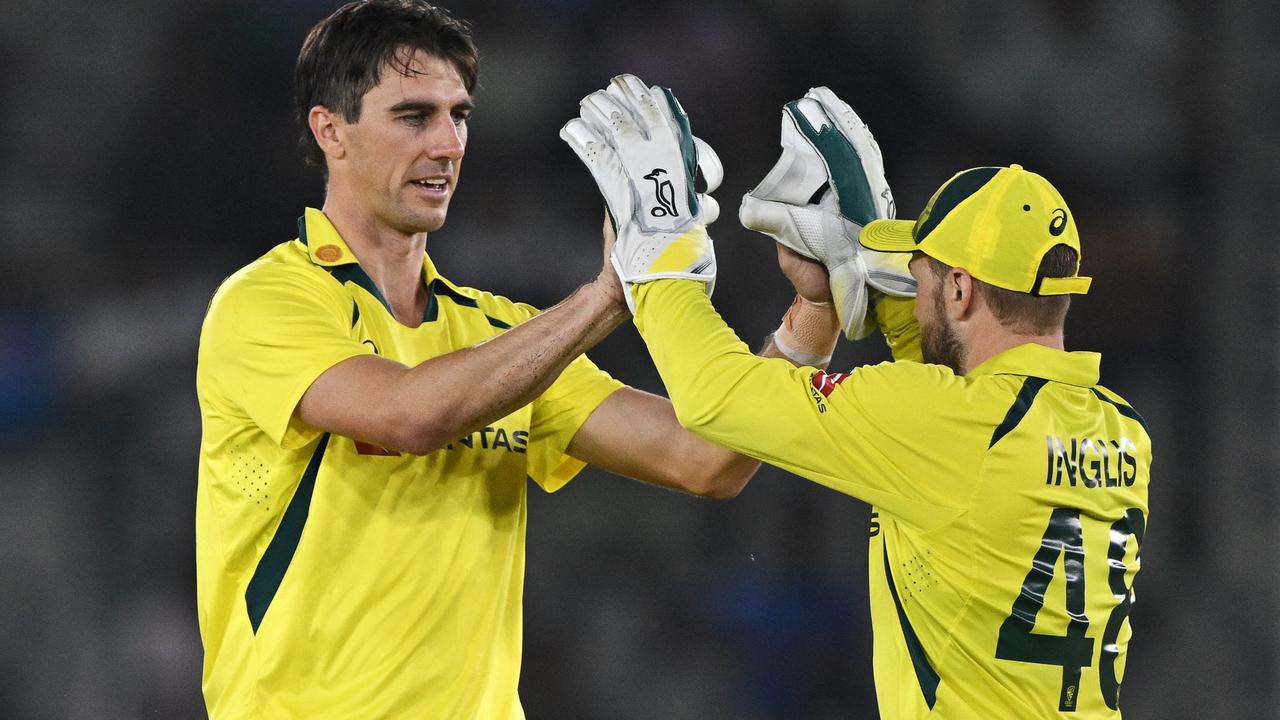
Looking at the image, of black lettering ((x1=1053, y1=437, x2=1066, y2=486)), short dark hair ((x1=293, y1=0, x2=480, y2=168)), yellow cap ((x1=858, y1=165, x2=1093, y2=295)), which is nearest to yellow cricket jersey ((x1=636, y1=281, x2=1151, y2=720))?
black lettering ((x1=1053, y1=437, x2=1066, y2=486))

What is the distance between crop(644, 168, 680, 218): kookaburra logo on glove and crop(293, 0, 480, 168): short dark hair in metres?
0.56

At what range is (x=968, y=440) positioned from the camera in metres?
1.88

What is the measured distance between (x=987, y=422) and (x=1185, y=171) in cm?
291

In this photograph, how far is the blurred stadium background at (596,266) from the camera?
3760 mm

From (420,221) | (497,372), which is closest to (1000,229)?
(497,372)

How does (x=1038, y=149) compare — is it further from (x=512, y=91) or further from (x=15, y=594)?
(x=15, y=594)

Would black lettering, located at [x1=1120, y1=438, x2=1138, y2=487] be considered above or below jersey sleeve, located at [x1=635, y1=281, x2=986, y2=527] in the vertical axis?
below

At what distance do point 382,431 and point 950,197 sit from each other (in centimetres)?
96

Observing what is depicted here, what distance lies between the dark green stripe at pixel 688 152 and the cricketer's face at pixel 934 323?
37 centimetres

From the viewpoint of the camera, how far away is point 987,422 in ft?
6.18

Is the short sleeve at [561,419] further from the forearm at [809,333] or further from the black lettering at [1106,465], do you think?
the black lettering at [1106,465]

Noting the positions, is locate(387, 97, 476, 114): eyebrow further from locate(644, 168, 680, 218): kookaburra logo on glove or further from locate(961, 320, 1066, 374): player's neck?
locate(961, 320, 1066, 374): player's neck

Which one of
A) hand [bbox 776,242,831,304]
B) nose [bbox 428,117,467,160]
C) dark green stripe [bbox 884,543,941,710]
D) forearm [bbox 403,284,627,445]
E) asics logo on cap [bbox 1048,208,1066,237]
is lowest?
dark green stripe [bbox 884,543,941,710]

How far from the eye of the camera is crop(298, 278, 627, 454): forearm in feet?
6.49
